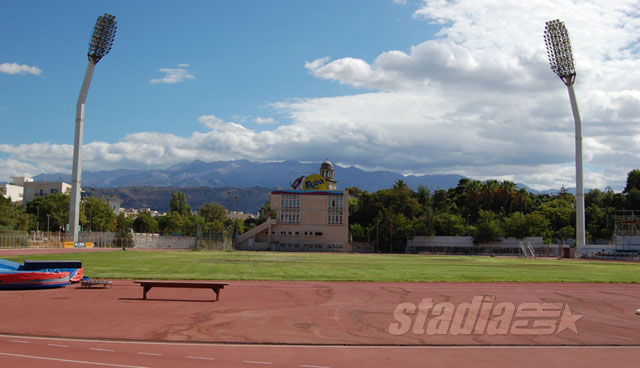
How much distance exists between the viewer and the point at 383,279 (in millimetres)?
30500

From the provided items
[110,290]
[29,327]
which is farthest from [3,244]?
[29,327]

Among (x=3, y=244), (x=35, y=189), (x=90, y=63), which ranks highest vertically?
(x=90, y=63)

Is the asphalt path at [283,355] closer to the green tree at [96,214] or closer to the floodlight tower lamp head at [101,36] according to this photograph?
the floodlight tower lamp head at [101,36]

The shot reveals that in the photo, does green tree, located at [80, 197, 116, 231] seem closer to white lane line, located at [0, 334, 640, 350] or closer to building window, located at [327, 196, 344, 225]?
building window, located at [327, 196, 344, 225]

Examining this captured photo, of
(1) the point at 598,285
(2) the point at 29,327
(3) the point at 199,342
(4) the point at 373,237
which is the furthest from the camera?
(4) the point at 373,237

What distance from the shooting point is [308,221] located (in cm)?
11456

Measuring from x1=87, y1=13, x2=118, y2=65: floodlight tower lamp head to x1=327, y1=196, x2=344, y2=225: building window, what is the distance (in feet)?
Result: 172

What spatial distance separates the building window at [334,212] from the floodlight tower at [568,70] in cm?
4532

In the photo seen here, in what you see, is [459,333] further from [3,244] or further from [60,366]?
[3,244]

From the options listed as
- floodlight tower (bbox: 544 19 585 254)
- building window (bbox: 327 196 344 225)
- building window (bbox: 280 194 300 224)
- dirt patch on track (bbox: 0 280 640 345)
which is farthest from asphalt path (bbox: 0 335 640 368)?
building window (bbox: 327 196 344 225)

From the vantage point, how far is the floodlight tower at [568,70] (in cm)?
9173

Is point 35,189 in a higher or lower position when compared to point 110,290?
higher

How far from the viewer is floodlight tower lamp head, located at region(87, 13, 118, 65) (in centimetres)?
9775

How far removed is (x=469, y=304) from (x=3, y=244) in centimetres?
6923
